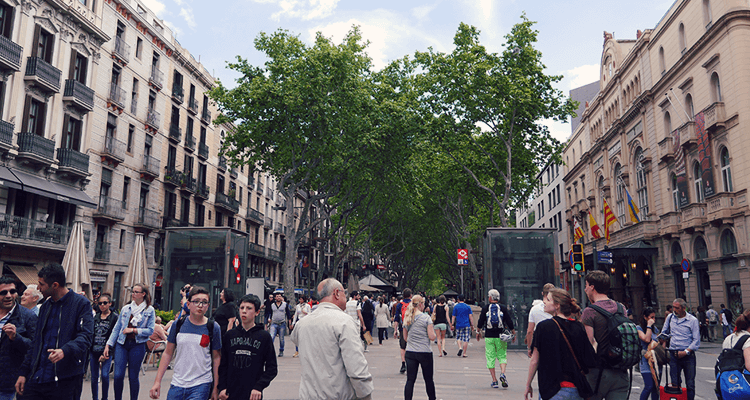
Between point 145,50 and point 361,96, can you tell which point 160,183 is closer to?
point 145,50

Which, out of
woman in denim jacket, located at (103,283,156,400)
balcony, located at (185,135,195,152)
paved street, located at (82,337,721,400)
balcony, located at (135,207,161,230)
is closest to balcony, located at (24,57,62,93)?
balcony, located at (135,207,161,230)

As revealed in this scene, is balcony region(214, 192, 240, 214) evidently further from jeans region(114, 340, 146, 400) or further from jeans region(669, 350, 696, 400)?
jeans region(669, 350, 696, 400)

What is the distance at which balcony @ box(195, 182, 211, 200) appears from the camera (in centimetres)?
3731

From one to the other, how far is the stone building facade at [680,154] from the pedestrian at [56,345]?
2555 cm

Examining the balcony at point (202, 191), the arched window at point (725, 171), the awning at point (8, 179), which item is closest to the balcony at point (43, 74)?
the awning at point (8, 179)

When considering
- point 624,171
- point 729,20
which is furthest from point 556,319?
point 624,171

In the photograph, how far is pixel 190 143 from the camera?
3688 cm

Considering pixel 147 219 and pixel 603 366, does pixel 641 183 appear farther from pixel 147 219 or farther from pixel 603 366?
pixel 603 366

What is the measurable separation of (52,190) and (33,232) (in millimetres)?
1851

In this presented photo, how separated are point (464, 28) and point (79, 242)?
61.7 feet

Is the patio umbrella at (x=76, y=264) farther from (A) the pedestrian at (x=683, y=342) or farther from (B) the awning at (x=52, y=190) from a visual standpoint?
(A) the pedestrian at (x=683, y=342)

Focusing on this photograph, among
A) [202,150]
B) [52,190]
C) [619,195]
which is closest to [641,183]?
[619,195]

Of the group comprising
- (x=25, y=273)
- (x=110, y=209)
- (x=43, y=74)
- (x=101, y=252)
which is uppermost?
(x=43, y=74)

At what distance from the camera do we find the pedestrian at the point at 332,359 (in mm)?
4102
